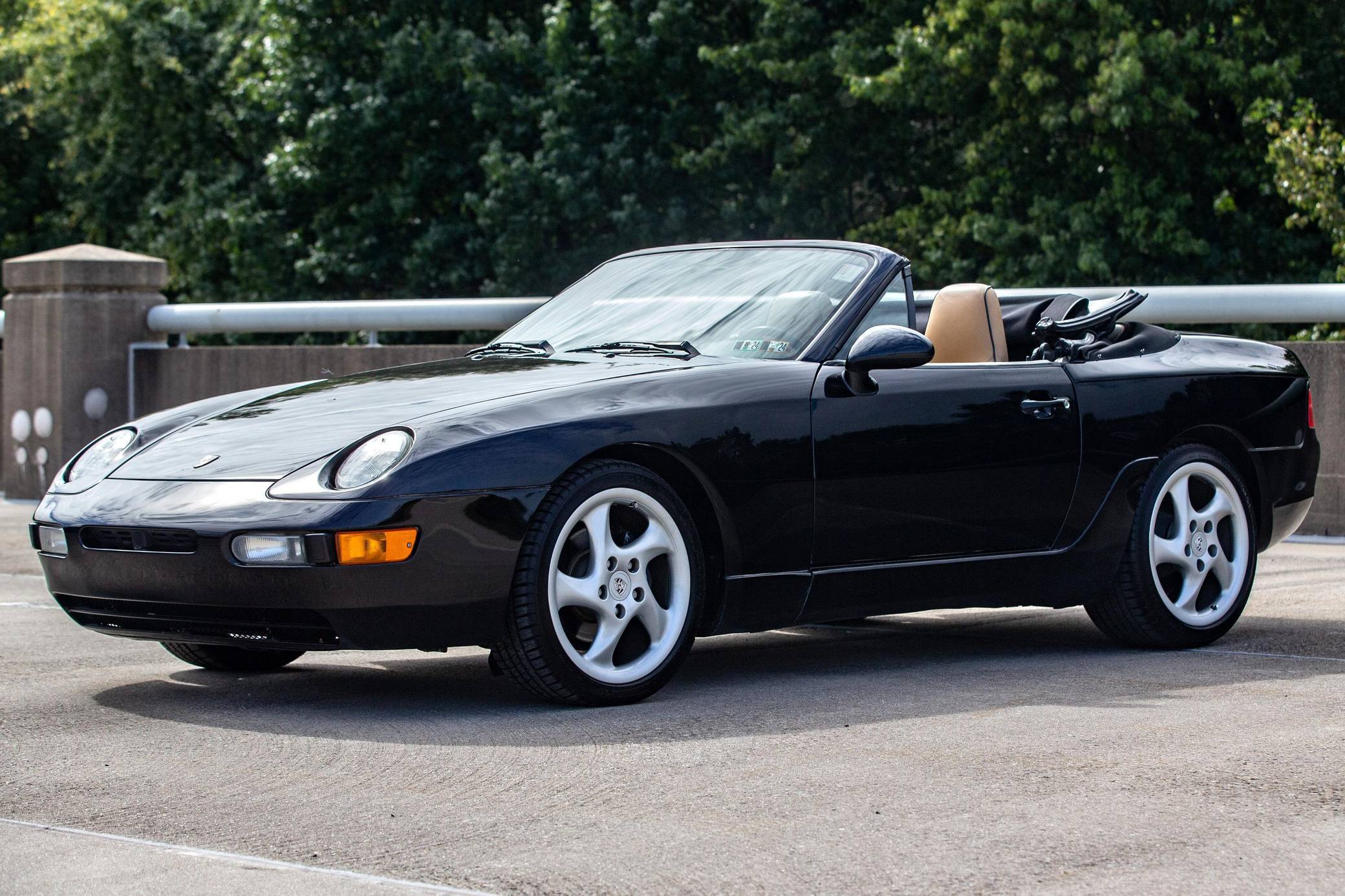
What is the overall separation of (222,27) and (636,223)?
1155 centimetres

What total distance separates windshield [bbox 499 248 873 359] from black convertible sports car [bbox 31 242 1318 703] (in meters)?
0.01

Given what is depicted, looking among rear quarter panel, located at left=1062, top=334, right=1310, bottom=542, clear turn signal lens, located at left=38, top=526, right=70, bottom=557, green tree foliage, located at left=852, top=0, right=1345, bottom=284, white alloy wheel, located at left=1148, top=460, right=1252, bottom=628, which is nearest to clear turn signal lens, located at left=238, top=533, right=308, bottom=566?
clear turn signal lens, located at left=38, top=526, right=70, bottom=557

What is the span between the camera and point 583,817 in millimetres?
3773

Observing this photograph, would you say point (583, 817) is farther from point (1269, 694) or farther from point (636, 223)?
point (636, 223)

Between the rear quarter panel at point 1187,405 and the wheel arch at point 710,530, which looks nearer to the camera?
the wheel arch at point 710,530

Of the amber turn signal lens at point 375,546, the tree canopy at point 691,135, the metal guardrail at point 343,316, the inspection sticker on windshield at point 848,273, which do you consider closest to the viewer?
the amber turn signal lens at point 375,546

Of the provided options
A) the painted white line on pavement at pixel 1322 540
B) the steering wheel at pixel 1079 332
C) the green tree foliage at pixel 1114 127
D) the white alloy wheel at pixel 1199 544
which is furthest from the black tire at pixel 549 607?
the green tree foliage at pixel 1114 127

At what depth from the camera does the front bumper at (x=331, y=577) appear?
471 cm

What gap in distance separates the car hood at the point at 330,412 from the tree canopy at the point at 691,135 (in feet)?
55.8

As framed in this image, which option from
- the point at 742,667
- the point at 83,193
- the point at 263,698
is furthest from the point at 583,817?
the point at 83,193

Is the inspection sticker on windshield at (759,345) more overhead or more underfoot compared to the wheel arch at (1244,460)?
more overhead

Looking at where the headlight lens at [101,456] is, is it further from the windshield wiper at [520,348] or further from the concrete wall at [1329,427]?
the concrete wall at [1329,427]

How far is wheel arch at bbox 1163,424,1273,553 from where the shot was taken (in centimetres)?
650

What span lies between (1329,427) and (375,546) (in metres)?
6.37
